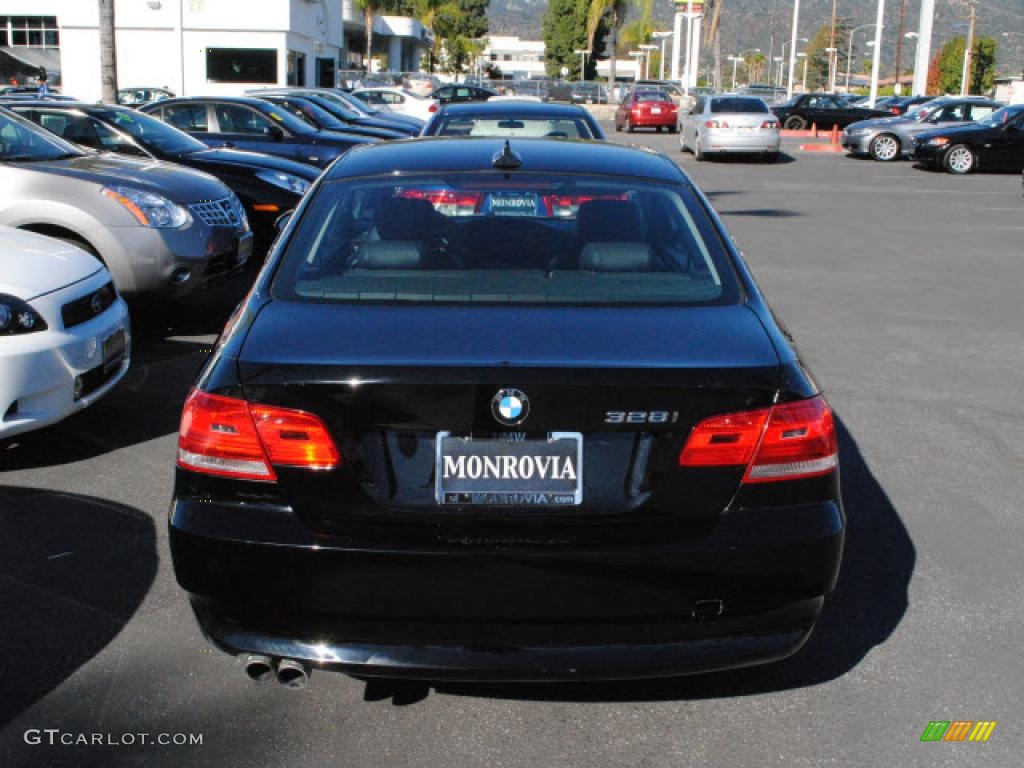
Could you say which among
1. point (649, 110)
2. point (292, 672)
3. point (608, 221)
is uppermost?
point (649, 110)

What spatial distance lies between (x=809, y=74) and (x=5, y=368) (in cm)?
17101

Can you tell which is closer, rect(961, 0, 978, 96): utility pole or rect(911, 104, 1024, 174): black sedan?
rect(911, 104, 1024, 174): black sedan

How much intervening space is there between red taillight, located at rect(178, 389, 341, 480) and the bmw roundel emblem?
1.36 ft

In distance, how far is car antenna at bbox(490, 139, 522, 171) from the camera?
4035 millimetres

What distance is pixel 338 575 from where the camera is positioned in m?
2.86

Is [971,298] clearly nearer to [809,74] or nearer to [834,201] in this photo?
[834,201]

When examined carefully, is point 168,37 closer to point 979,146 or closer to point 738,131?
point 738,131

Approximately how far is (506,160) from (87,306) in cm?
270

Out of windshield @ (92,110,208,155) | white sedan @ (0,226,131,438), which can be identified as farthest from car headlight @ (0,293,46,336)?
windshield @ (92,110,208,155)

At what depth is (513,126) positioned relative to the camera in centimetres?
1053

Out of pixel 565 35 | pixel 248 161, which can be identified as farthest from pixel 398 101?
pixel 565 35

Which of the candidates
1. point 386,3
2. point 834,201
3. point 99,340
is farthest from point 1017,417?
point 386,3

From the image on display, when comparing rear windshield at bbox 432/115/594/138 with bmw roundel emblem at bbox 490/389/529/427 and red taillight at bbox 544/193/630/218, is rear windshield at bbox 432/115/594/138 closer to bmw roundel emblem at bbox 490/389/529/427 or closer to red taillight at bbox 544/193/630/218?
red taillight at bbox 544/193/630/218

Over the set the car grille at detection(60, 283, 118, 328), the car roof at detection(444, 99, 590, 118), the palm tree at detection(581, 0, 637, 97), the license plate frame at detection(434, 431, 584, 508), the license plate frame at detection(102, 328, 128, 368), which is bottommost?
the license plate frame at detection(102, 328, 128, 368)
